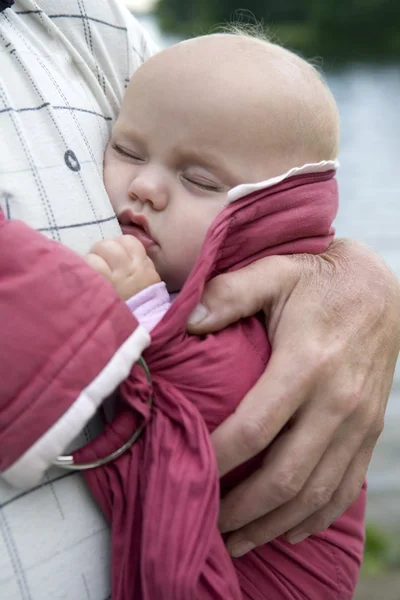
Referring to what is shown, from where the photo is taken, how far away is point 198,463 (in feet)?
3.27

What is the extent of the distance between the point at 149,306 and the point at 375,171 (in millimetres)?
7477

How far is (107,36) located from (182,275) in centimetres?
54

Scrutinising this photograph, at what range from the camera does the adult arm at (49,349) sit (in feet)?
2.98

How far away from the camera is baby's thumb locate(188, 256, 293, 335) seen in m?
1.11

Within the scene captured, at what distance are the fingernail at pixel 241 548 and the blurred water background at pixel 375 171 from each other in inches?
45.4

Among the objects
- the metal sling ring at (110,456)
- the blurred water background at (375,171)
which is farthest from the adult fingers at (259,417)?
the blurred water background at (375,171)

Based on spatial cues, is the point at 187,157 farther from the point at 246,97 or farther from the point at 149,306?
the point at 149,306

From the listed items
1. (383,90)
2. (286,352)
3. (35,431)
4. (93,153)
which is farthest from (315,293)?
(383,90)

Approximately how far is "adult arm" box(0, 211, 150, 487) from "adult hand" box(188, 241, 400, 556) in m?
0.18

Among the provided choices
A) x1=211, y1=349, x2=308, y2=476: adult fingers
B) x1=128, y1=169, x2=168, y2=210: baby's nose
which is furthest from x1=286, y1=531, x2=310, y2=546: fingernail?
x1=128, y1=169, x2=168, y2=210: baby's nose

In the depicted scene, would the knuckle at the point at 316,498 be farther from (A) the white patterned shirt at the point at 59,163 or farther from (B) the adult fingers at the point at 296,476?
(A) the white patterned shirt at the point at 59,163

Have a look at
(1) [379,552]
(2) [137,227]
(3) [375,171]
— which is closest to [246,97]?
(2) [137,227]

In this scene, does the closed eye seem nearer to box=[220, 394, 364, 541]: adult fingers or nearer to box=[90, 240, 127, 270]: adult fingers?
box=[90, 240, 127, 270]: adult fingers

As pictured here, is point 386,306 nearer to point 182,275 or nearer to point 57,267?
point 182,275
